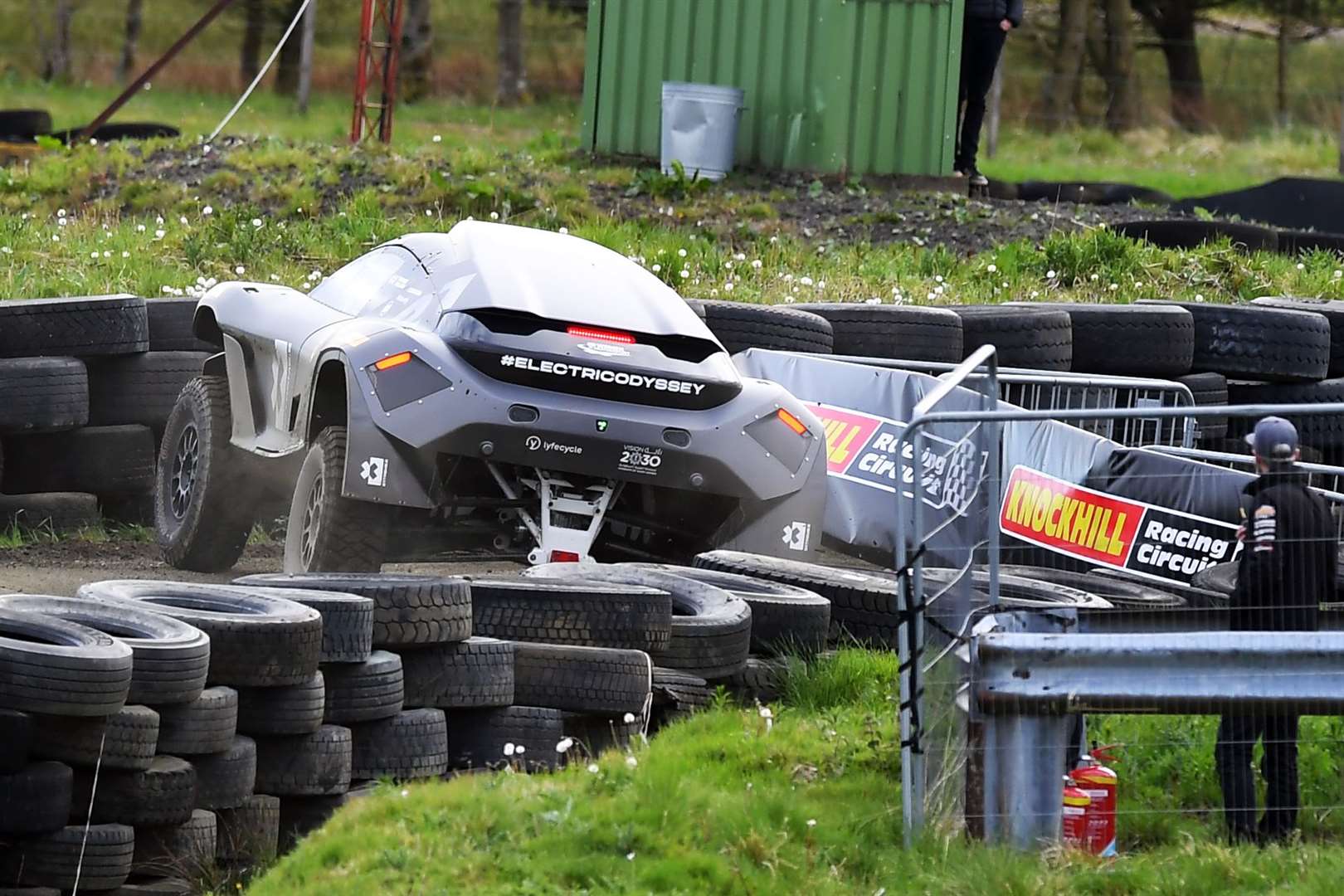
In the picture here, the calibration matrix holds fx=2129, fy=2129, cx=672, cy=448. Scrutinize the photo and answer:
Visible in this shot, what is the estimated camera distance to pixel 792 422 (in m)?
9.18

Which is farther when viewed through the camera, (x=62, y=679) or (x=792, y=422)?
(x=792, y=422)

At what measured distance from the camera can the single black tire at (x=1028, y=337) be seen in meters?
12.8

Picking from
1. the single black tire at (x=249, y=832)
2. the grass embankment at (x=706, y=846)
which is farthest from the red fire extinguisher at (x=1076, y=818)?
the single black tire at (x=249, y=832)

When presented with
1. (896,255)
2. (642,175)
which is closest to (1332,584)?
(896,255)

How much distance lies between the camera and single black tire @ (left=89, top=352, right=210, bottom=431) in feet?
37.6

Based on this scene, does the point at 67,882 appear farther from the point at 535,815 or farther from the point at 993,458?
the point at 993,458

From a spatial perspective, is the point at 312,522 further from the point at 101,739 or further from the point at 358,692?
the point at 101,739

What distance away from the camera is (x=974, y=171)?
19.5m

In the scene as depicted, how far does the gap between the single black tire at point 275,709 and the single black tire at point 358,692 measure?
0.53ft

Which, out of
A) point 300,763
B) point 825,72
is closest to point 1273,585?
point 300,763

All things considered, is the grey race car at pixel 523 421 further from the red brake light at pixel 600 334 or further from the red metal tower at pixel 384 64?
the red metal tower at pixel 384 64

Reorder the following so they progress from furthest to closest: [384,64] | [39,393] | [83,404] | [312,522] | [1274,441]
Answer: [384,64], [83,404], [39,393], [312,522], [1274,441]

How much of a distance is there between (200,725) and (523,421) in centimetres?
242

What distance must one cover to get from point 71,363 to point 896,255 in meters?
7.53
